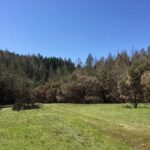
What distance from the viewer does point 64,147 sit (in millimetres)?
18766

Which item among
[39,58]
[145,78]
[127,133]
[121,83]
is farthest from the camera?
[39,58]

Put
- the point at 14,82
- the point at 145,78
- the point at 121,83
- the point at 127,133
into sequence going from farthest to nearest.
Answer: the point at 14,82 < the point at 121,83 < the point at 145,78 < the point at 127,133

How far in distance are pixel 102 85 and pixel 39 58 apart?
336 ft

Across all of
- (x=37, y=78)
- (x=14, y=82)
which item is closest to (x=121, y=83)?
(x=14, y=82)

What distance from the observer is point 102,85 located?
9875 cm

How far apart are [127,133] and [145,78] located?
42.6 metres

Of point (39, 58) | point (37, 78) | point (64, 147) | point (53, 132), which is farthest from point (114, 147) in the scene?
point (39, 58)

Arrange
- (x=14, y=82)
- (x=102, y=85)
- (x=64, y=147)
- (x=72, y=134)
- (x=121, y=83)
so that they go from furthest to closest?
(x=102, y=85)
(x=14, y=82)
(x=121, y=83)
(x=72, y=134)
(x=64, y=147)

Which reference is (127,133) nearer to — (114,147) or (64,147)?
(114,147)

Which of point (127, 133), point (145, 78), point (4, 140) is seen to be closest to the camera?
point (4, 140)

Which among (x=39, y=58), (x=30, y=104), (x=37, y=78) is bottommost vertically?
(x=30, y=104)

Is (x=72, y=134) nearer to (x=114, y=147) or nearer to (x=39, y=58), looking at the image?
(x=114, y=147)

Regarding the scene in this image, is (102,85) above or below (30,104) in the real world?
above

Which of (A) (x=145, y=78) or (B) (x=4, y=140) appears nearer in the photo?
(B) (x=4, y=140)
